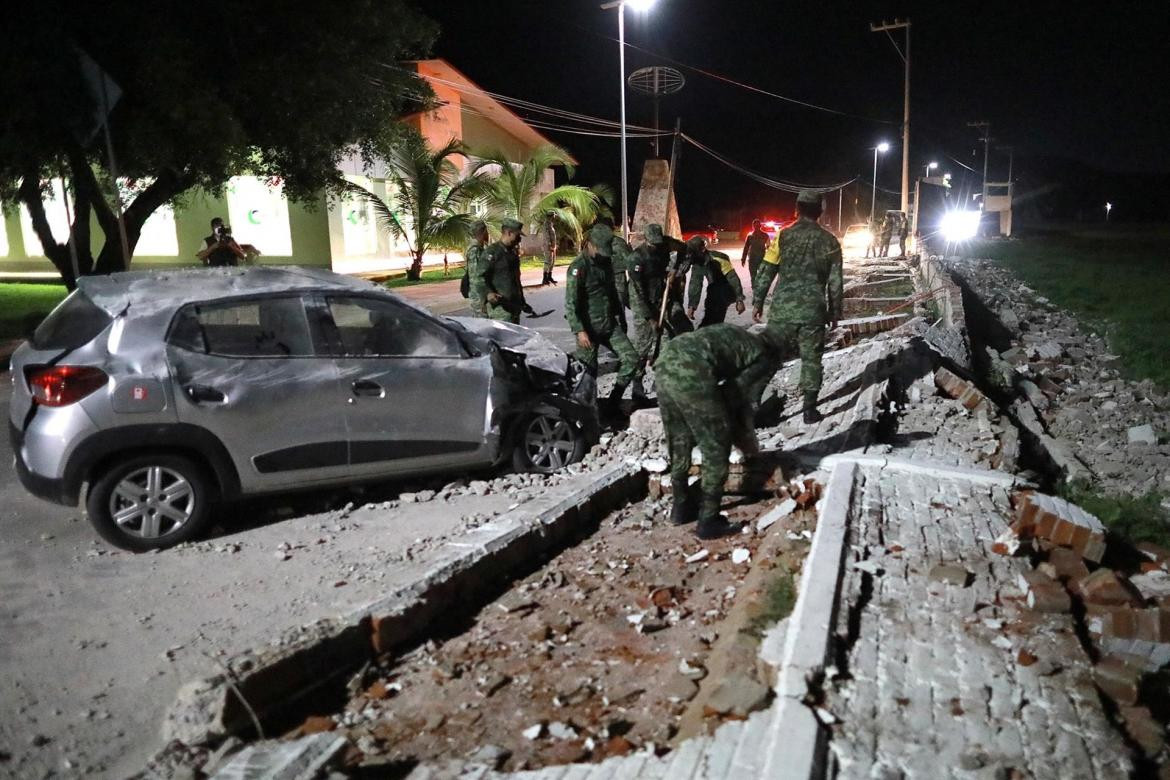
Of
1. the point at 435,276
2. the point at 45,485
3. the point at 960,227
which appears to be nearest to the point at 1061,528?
the point at 45,485

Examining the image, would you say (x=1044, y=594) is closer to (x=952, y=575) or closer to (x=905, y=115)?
(x=952, y=575)

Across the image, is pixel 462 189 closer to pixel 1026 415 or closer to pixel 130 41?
pixel 130 41

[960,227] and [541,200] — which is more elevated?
[541,200]

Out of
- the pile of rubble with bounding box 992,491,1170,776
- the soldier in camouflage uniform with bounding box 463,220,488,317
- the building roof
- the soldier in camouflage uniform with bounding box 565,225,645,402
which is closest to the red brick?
the pile of rubble with bounding box 992,491,1170,776

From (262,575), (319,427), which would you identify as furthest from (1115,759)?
(319,427)

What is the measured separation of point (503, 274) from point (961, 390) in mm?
4432

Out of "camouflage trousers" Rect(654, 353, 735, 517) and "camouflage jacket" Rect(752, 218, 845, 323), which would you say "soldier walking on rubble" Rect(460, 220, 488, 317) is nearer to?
"camouflage jacket" Rect(752, 218, 845, 323)

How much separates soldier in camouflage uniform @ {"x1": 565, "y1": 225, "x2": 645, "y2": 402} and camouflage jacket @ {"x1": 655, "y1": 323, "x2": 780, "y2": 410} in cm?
266

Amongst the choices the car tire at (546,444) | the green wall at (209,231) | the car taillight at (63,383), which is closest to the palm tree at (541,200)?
the green wall at (209,231)

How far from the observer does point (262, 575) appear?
491 cm

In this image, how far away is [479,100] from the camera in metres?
29.7

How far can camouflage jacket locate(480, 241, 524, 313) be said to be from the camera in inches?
334

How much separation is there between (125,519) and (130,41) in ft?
32.2

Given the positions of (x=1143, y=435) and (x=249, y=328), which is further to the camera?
(x=1143, y=435)
